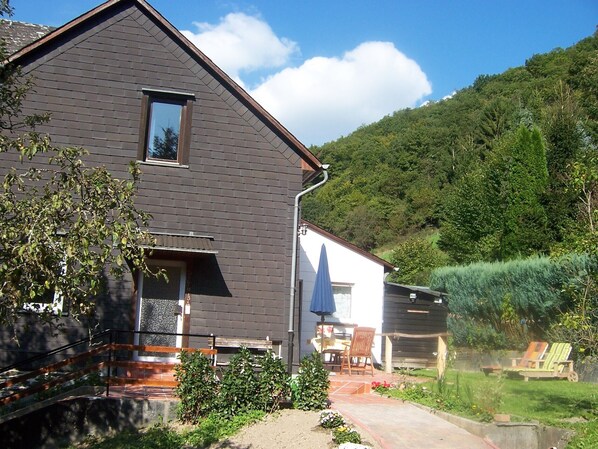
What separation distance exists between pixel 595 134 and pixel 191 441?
31949 millimetres

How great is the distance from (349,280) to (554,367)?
21.9 ft

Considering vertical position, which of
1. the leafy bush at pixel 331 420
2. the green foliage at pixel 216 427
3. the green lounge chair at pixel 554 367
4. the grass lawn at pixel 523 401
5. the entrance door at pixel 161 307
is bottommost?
the green foliage at pixel 216 427

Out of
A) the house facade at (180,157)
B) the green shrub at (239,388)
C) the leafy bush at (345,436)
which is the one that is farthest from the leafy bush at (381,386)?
the leafy bush at (345,436)

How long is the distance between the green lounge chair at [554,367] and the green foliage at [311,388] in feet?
23.2

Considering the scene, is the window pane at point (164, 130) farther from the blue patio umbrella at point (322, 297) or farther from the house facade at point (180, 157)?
the blue patio umbrella at point (322, 297)

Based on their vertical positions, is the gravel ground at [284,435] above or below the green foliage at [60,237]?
below

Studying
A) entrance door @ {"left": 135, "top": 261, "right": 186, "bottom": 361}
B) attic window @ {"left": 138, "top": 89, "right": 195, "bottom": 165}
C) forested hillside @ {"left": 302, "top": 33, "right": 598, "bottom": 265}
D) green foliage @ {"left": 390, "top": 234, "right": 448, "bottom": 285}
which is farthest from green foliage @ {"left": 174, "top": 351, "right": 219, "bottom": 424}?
green foliage @ {"left": 390, "top": 234, "right": 448, "bottom": 285}

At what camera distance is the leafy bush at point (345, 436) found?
30.8ft

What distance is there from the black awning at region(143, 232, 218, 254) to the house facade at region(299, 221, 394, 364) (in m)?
6.70

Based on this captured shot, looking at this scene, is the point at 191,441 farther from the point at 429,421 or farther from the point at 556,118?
the point at 556,118

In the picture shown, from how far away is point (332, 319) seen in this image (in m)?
20.7

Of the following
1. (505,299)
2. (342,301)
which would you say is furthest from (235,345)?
(505,299)

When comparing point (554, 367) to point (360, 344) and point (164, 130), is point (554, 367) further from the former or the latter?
point (164, 130)

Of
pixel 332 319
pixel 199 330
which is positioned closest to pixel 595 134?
pixel 332 319
